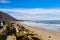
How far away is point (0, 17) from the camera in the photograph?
17562 mm

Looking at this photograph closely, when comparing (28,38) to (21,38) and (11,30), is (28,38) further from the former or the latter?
(11,30)

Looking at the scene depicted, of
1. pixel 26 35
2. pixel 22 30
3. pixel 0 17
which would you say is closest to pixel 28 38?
pixel 26 35

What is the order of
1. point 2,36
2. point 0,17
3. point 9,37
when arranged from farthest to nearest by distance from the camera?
point 0,17
point 2,36
point 9,37

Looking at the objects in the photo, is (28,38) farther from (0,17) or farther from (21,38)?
(0,17)

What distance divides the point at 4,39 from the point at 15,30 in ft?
1.78

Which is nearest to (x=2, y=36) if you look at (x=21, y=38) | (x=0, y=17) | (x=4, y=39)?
(x=4, y=39)

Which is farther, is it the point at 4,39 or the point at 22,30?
the point at 22,30

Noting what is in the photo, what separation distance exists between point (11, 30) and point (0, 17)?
429 inches

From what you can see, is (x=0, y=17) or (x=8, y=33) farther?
(x=0, y=17)

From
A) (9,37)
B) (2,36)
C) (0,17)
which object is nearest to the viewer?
(9,37)

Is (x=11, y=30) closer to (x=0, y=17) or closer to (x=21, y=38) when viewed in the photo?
(x=21, y=38)

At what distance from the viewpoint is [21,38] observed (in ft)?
22.3

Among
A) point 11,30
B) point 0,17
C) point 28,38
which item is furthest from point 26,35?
point 0,17

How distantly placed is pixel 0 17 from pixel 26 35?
436 inches
